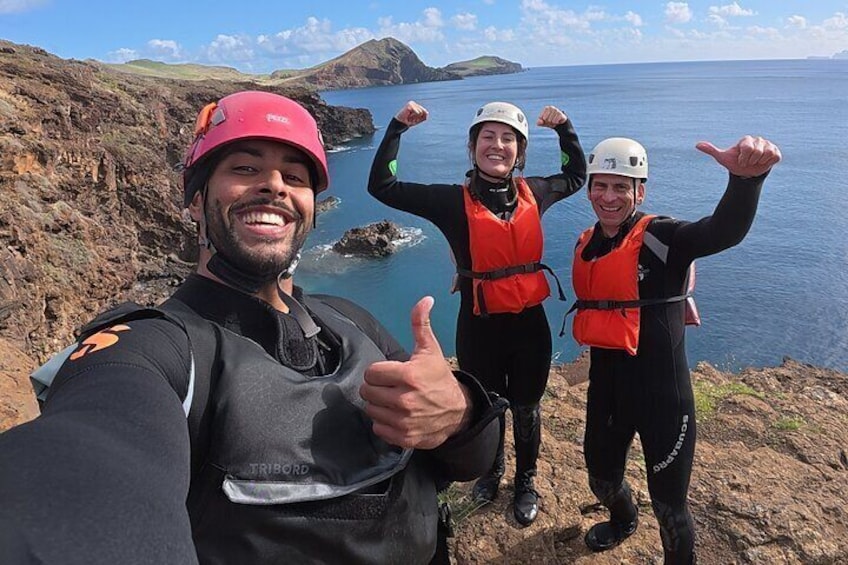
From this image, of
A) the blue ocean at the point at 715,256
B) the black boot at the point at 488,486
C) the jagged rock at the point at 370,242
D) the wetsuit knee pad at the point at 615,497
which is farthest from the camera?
the jagged rock at the point at 370,242

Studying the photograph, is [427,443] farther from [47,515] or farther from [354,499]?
[47,515]

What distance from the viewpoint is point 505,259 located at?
4523mm

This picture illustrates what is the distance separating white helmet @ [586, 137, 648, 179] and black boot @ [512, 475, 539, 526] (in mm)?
2773

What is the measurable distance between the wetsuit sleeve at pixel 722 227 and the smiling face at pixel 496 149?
1.40 metres

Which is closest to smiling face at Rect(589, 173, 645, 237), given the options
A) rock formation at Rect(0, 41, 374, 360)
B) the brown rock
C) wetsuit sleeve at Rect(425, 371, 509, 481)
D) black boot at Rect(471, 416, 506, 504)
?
black boot at Rect(471, 416, 506, 504)

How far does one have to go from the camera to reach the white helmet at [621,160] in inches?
163

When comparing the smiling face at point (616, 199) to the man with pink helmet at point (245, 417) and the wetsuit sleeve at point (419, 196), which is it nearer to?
the wetsuit sleeve at point (419, 196)

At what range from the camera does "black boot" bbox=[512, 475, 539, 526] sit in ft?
14.9

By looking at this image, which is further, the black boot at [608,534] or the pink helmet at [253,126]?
the black boot at [608,534]

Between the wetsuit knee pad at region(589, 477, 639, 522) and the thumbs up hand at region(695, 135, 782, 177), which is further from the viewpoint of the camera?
Answer: the wetsuit knee pad at region(589, 477, 639, 522)

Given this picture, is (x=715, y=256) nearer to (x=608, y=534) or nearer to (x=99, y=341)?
(x=608, y=534)

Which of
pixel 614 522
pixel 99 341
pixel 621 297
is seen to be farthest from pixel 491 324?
pixel 99 341

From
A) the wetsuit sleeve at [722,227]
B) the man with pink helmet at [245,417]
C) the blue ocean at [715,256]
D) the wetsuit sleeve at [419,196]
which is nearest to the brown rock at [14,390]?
the wetsuit sleeve at [419,196]

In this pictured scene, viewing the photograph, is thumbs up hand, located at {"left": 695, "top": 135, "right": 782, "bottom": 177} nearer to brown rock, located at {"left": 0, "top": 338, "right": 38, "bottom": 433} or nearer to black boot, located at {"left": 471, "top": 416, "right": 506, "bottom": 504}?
black boot, located at {"left": 471, "top": 416, "right": 506, "bottom": 504}
